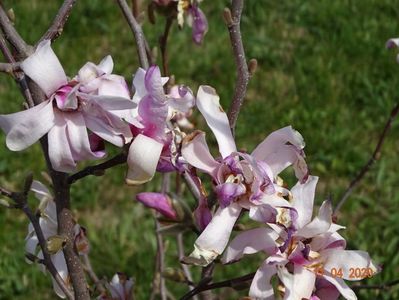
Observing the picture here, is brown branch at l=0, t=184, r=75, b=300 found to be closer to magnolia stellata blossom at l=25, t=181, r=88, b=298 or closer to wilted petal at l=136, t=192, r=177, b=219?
magnolia stellata blossom at l=25, t=181, r=88, b=298

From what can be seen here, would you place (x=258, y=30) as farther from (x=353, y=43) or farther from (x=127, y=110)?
(x=127, y=110)

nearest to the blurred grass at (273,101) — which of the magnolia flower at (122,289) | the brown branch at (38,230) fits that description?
the magnolia flower at (122,289)

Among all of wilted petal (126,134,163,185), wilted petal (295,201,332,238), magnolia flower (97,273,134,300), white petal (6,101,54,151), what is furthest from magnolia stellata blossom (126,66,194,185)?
magnolia flower (97,273,134,300)

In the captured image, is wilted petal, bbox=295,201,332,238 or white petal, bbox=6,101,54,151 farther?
wilted petal, bbox=295,201,332,238

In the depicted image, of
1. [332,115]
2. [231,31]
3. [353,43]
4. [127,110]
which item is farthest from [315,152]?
[127,110]

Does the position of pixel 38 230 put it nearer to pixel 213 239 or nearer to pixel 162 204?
pixel 162 204

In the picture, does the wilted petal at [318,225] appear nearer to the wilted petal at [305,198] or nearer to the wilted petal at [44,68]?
the wilted petal at [305,198]
